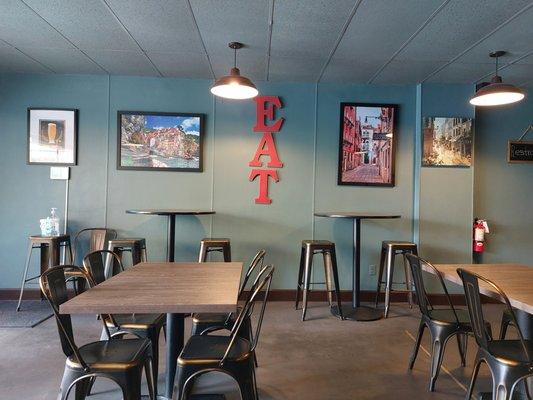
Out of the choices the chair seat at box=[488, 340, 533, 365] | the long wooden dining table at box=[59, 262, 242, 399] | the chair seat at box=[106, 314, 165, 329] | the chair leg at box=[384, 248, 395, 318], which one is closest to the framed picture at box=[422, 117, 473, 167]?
the chair leg at box=[384, 248, 395, 318]

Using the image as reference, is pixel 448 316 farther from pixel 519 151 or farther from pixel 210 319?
pixel 519 151

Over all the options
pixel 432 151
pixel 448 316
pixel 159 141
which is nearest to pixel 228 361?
pixel 448 316

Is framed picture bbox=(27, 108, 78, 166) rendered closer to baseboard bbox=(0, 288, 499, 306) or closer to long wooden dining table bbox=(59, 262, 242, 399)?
long wooden dining table bbox=(59, 262, 242, 399)

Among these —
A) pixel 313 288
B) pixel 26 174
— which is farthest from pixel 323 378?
pixel 26 174

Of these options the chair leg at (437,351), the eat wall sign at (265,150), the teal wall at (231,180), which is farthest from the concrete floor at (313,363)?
the eat wall sign at (265,150)

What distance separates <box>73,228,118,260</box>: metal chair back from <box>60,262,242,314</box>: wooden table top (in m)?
2.11

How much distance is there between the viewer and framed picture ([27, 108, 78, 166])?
4191mm

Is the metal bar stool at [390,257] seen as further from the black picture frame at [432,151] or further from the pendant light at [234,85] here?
the pendant light at [234,85]

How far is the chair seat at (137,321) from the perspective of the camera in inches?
82.4

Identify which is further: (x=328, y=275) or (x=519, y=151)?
(x=519, y=151)

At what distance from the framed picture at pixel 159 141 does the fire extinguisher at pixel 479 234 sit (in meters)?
3.39

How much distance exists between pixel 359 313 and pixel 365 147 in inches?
76.4

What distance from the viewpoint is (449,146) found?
4242 mm

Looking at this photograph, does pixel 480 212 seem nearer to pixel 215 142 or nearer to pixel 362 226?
pixel 362 226
